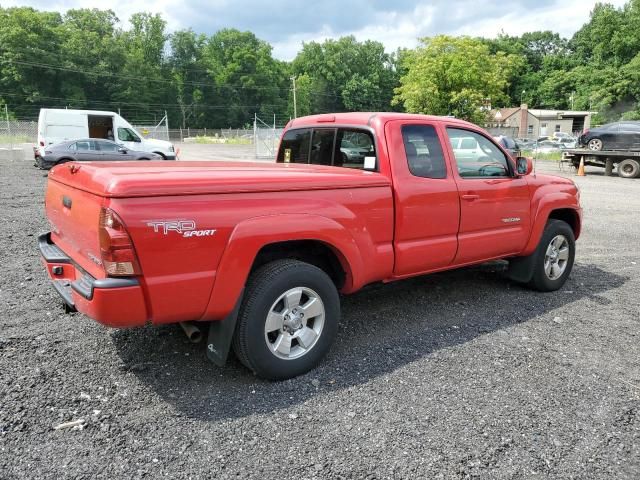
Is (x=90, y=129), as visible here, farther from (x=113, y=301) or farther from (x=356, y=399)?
(x=356, y=399)

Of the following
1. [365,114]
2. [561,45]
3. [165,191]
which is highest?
[561,45]

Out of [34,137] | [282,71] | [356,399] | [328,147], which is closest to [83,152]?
[328,147]

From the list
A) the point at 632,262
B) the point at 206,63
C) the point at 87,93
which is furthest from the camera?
the point at 206,63

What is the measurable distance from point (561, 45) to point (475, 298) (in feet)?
423

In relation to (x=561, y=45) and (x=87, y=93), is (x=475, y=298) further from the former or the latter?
(x=561, y=45)

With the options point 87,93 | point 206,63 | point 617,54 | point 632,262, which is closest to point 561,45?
point 617,54

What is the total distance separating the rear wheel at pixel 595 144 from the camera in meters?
20.8

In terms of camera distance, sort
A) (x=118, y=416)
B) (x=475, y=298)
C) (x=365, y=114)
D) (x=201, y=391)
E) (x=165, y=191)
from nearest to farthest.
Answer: (x=165, y=191) → (x=118, y=416) → (x=201, y=391) → (x=365, y=114) → (x=475, y=298)

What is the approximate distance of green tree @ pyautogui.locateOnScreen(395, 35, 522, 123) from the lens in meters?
39.6

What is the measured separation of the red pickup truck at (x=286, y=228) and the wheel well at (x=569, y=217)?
63cm

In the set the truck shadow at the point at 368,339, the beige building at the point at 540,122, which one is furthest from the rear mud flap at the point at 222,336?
the beige building at the point at 540,122

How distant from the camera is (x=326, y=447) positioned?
2732 mm

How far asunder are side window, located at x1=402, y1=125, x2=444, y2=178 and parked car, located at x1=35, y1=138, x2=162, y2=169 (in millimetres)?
15943

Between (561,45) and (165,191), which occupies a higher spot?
(561,45)
